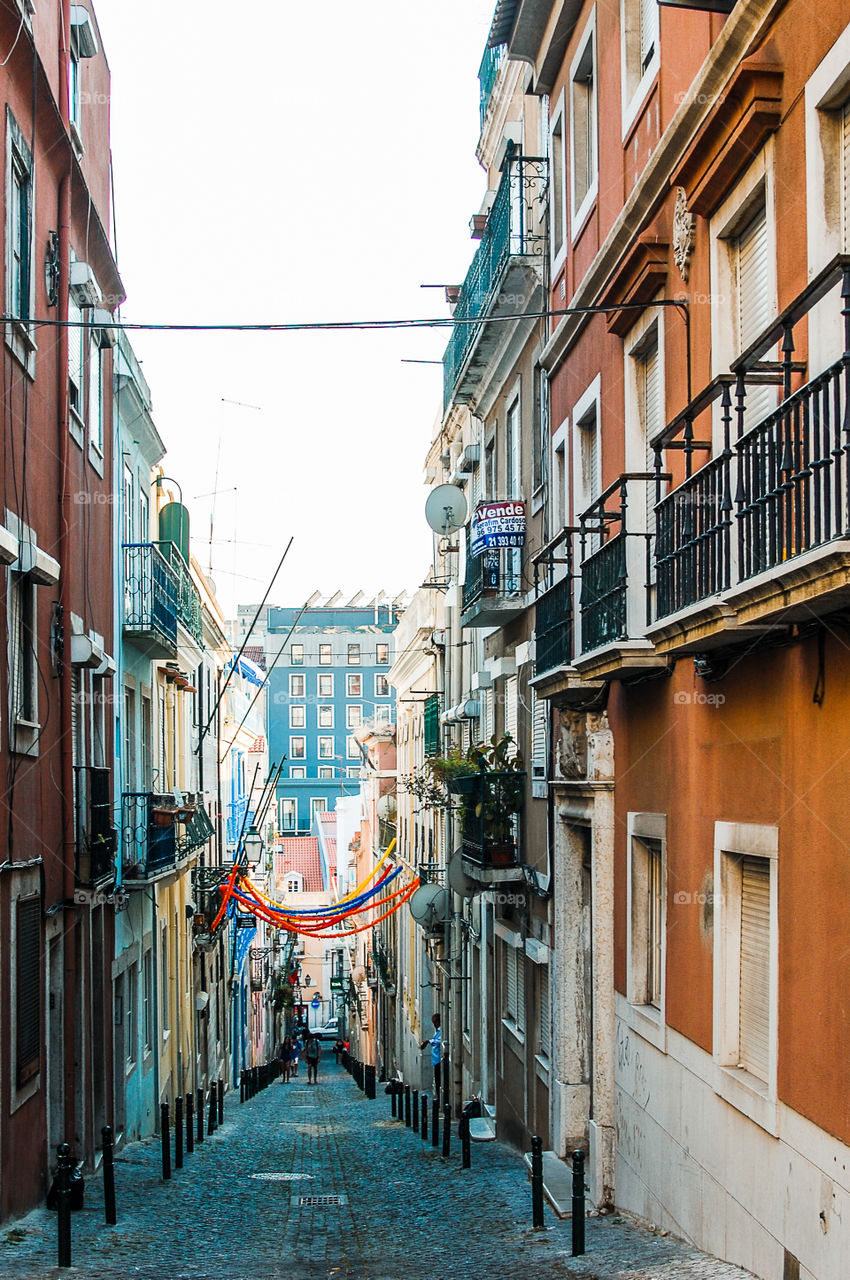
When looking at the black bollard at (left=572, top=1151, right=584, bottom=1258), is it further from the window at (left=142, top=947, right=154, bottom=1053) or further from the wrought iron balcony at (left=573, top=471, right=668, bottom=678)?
the window at (left=142, top=947, right=154, bottom=1053)

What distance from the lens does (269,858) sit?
6275 cm

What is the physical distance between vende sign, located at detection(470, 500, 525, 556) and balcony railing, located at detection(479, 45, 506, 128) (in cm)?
739

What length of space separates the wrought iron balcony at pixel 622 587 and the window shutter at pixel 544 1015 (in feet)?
17.6

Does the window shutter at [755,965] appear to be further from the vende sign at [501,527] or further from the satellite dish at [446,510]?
the satellite dish at [446,510]

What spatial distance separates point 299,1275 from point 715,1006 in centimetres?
424

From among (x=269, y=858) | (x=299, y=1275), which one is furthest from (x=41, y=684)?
(x=269, y=858)

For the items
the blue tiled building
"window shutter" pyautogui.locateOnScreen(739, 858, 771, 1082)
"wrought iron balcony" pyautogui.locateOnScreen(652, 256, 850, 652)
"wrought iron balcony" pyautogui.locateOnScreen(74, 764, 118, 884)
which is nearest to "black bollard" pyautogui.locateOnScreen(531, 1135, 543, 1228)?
"window shutter" pyautogui.locateOnScreen(739, 858, 771, 1082)

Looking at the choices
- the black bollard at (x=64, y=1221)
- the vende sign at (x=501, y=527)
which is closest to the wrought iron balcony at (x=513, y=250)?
the vende sign at (x=501, y=527)

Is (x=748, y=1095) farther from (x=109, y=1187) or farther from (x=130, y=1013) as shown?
(x=130, y=1013)

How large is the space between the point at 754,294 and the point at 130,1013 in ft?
51.2

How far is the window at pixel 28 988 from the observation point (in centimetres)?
1234

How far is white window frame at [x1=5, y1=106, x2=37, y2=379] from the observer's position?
1200 centimetres

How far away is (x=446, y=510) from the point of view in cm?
2292

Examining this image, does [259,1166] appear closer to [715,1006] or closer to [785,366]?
[715,1006]
